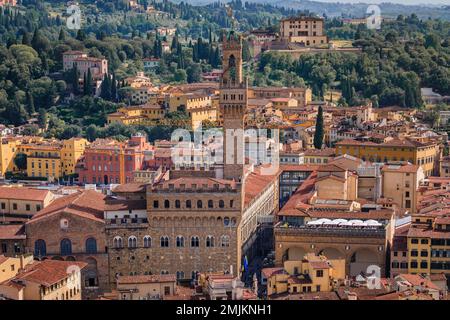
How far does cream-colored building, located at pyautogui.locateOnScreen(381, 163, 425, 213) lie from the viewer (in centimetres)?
1984

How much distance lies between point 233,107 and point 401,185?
4.93 meters

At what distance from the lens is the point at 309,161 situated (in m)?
25.8

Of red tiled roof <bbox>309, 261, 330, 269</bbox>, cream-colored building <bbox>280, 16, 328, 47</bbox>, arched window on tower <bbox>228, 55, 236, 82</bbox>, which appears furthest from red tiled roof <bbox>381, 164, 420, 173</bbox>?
cream-colored building <bbox>280, 16, 328, 47</bbox>

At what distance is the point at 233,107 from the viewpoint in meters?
18.1

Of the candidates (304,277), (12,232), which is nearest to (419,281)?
(304,277)

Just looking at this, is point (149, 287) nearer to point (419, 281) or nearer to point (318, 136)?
point (419, 281)

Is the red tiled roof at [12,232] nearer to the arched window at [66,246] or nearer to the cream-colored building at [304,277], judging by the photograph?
the arched window at [66,246]

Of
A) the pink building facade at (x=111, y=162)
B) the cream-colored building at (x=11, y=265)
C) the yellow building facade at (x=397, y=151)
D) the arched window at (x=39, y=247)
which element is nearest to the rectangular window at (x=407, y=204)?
the yellow building facade at (x=397, y=151)

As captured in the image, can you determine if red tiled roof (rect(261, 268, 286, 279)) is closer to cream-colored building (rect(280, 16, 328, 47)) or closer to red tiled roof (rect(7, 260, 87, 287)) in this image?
red tiled roof (rect(7, 260, 87, 287))

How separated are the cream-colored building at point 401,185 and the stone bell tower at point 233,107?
432 centimetres

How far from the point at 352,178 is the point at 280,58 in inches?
1019

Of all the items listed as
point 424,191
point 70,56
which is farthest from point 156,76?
point 424,191
